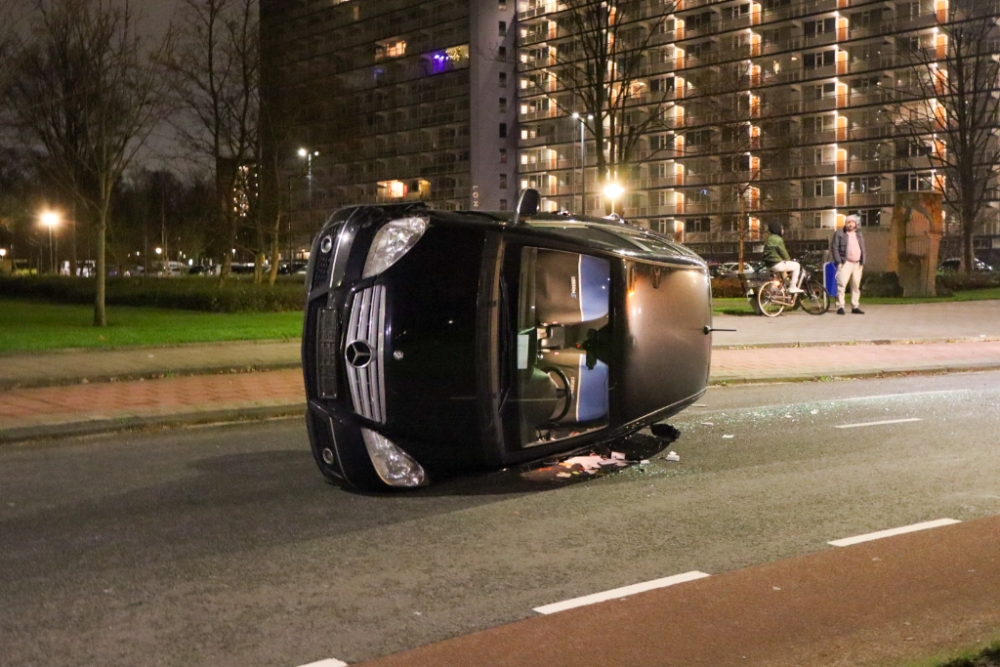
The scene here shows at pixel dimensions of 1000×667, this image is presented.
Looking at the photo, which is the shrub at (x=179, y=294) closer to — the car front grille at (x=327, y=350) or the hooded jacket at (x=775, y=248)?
the hooded jacket at (x=775, y=248)

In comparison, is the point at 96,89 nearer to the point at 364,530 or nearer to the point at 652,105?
the point at 364,530

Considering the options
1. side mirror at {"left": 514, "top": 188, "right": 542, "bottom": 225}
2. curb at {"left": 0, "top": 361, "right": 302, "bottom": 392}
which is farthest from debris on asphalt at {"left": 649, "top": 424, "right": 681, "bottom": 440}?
curb at {"left": 0, "top": 361, "right": 302, "bottom": 392}

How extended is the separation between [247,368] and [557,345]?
8255 mm

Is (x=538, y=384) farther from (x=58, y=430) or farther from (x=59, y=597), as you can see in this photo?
(x=58, y=430)

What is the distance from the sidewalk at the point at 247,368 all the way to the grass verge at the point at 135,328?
33.6 inches

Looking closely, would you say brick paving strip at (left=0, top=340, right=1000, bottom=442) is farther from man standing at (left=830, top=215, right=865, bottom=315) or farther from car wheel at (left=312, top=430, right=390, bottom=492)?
man standing at (left=830, top=215, right=865, bottom=315)

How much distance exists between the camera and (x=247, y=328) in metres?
20.7

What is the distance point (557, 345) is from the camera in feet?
25.2

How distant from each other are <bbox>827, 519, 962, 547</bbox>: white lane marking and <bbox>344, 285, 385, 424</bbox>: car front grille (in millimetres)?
2772

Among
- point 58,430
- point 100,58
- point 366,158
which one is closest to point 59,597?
point 58,430

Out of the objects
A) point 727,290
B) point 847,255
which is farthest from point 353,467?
point 727,290

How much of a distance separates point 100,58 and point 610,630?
2014 centimetres

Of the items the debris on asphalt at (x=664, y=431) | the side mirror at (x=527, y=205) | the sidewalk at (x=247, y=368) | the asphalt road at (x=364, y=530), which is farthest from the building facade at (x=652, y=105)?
the side mirror at (x=527, y=205)

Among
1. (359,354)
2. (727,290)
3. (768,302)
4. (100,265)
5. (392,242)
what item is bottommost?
(359,354)
